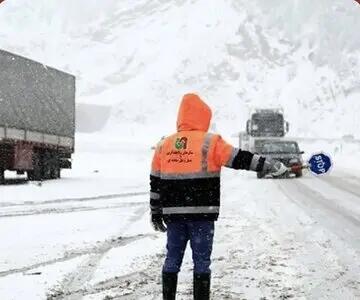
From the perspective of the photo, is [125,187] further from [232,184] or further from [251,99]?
[251,99]

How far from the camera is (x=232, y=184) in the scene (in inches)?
808

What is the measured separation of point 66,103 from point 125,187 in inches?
247

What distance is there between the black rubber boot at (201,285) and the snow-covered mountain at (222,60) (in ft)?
305

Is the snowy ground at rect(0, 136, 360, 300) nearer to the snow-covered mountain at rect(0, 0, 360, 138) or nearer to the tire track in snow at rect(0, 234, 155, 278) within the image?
the tire track in snow at rect(0, 234, 155, 278)

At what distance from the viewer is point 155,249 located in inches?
323

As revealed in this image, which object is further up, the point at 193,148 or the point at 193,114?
the point at 193,114

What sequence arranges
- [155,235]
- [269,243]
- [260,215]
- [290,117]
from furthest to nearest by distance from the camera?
[290,117] < [260,215] < [155,235] < [269,243]

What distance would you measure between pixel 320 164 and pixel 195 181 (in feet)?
3.90

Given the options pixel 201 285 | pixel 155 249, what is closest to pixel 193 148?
pixel 201 285

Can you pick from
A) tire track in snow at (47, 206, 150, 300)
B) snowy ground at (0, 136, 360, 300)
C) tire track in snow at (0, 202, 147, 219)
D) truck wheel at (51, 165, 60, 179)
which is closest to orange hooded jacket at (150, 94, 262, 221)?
snowy ground at (0, 136, 360, 300)

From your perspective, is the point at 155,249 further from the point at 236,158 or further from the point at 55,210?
the point at 55,210

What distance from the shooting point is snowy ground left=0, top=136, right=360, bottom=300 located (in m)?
6.06

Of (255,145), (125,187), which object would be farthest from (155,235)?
(255,145)

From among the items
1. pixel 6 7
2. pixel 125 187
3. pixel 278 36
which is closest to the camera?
pixel 125 187
